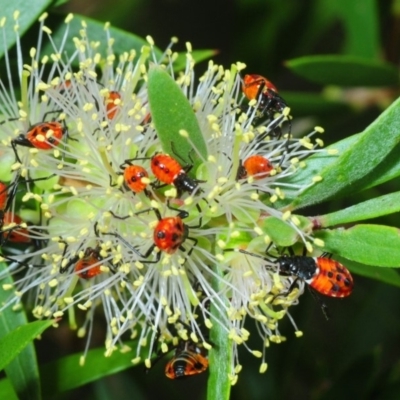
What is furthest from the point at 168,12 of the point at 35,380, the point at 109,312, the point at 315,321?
the point at 35,380

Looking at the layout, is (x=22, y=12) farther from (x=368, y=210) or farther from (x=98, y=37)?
(x=368, y=210)

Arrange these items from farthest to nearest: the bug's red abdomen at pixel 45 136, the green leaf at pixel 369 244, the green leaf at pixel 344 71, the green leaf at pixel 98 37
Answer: the green leaf at pixel 344 71
the green leaf at pixel 98 37
the bug's red abdomen at pixel 45 136
the green leaf at pixel 369 244

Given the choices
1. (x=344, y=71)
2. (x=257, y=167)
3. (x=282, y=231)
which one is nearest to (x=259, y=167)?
(x=257, y=167)

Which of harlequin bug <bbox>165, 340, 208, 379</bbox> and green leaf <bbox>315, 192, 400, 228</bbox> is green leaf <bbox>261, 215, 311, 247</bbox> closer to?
green leaf <bbox>315, 192, 400, 228</bbox>

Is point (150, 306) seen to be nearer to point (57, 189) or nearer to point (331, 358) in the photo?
point (57, 189)

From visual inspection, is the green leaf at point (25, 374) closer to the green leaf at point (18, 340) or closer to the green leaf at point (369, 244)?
the green leaf at point (18, 340)

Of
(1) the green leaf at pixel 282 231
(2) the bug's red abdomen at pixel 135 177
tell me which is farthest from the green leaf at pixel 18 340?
(1) the green leaf at pixel 282 231
